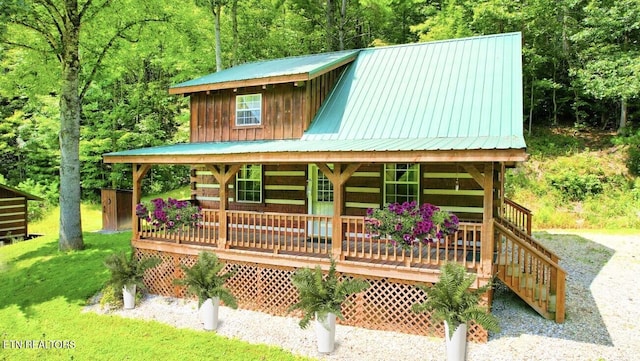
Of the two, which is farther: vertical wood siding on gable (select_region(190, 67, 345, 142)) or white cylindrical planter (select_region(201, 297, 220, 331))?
vertical wood siding on gable (select_region(190, 67, 345, 142))

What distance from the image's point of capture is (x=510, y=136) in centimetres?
862

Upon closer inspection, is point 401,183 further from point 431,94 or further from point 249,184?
point 249,184

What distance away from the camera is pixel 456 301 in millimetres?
6668

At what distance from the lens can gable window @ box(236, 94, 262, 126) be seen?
490 inches

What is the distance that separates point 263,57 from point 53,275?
18.5m

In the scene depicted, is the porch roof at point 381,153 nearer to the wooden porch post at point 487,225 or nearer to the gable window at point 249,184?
the wooden porch post at point 487,225

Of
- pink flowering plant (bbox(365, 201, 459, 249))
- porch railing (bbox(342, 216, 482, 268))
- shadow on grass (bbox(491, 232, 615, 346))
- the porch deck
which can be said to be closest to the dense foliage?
the porch deck

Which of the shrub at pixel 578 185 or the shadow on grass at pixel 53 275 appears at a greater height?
the shrub at pixel 578 185

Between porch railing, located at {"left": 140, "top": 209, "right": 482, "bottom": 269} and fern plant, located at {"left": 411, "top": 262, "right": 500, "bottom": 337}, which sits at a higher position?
porch railing, located at {"left": 140, "top": 209, "right": 482, "bottom": 269}

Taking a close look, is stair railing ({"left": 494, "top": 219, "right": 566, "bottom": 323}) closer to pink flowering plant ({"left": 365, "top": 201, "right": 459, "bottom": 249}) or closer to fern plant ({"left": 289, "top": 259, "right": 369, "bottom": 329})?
pink flowering plant ({"left": 365, "top": 201, "right": 459, "bottom": 249})

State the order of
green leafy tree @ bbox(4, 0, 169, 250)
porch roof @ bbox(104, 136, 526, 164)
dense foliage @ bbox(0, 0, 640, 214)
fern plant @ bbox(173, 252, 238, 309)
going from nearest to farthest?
porch roof @ bbox(104, 136, 526, 164) < fern plant @ bbox(173, 252, 238, 309) < green leafy tree @ bbox(4, 0, 169, 250) < dense foliage @ bbox(0, 0, 640, 214)

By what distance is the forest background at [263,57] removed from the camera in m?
15.6

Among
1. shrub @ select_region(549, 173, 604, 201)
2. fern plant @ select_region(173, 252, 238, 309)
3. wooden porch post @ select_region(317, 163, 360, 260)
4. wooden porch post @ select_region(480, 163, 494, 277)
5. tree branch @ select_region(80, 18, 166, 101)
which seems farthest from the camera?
shrub @ select_region(549, 173, 604, 201)

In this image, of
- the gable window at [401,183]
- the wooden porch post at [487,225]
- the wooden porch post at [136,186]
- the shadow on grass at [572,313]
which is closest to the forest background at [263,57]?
the wooden porch post at [136,186]
